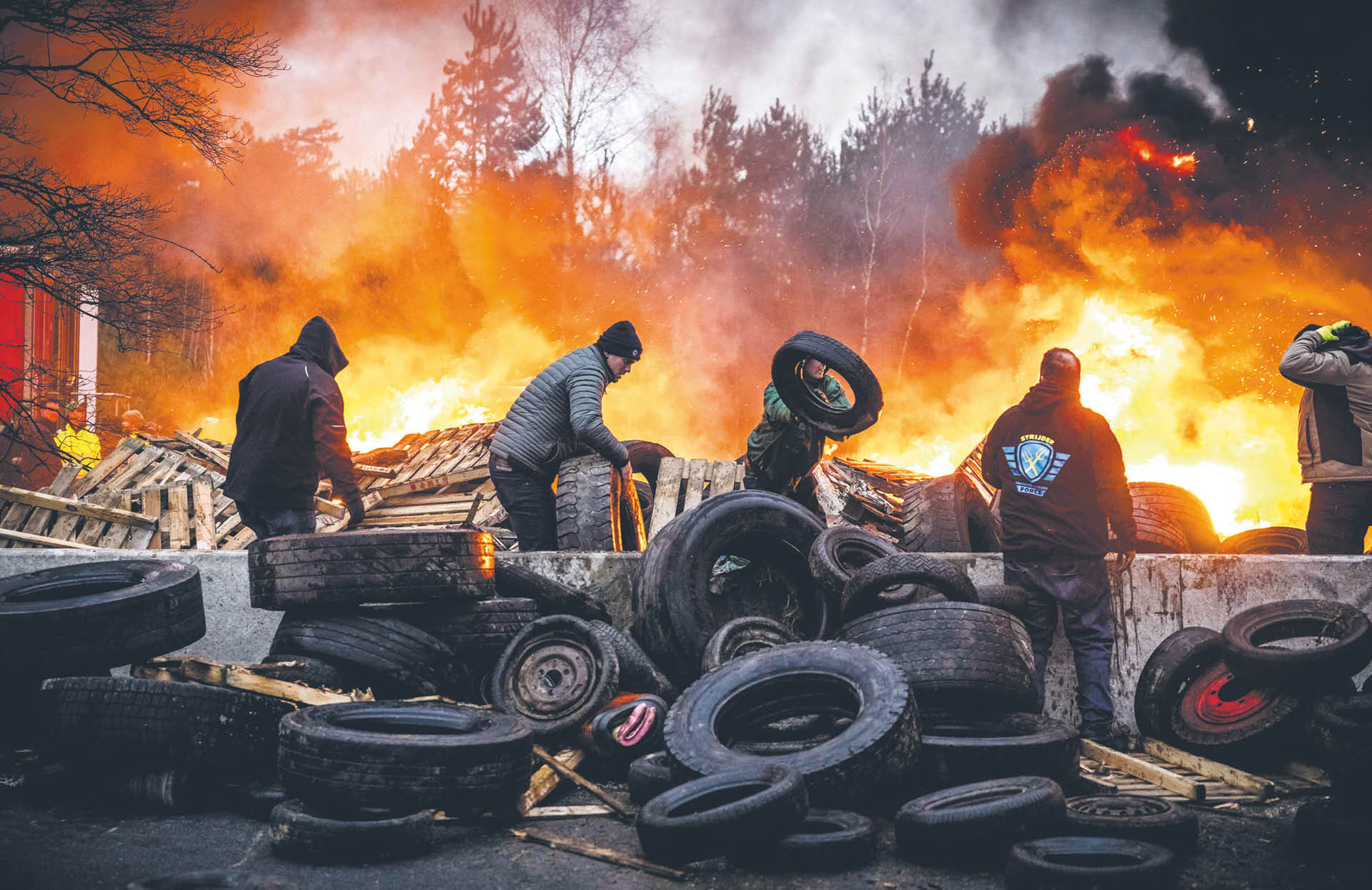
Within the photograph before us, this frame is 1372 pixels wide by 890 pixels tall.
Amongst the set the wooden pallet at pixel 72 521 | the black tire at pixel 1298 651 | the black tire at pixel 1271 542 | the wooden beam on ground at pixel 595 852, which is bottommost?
the wooden beam on ground at pixel 595 852

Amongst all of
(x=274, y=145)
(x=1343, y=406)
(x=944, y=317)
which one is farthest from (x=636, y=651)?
(x=274, y=145)

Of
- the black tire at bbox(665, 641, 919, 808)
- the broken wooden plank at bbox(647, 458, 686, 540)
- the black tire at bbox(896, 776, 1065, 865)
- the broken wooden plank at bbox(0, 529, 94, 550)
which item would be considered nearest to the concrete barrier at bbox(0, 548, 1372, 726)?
the black tire at bbox(665, 641, 919, 808)

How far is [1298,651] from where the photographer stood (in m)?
4.42

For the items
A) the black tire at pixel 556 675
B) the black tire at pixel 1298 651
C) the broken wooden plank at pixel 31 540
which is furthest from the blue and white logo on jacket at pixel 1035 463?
the broken wooden plank at pixel 31 540

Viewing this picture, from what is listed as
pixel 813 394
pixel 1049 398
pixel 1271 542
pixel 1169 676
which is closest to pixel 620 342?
pixel 813 394

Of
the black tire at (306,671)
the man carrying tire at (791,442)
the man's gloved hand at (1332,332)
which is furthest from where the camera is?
the man carrying tire at (791,442)

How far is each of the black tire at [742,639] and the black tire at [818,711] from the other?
0.51m

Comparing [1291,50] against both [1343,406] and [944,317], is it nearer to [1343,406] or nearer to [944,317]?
[944,317]

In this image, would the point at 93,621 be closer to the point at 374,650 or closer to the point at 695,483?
the point at 374,650

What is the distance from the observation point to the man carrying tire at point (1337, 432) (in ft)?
19.4

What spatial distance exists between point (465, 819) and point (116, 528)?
7.54m

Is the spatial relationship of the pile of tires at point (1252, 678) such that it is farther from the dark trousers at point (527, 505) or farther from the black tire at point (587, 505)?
the dark trousers at point (527, 505)

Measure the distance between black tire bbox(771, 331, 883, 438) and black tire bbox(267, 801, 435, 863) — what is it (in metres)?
4.55

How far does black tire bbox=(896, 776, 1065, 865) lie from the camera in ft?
10.4
